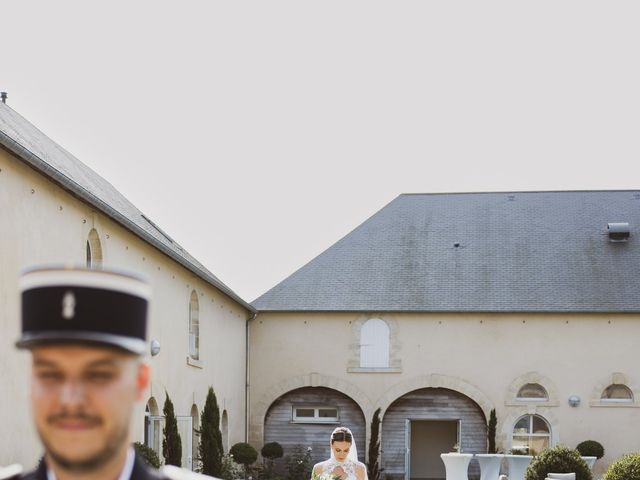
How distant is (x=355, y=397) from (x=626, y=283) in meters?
8.11

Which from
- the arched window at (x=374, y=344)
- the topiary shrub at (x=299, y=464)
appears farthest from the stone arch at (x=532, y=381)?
the topiary shrub at (x=299, y=464)

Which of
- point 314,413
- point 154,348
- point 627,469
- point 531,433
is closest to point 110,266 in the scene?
point 154,348

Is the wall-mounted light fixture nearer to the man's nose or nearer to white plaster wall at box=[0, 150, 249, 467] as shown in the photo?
white plaster wall at box=[0, 150, 249, 467]

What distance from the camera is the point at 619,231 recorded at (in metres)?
31.5

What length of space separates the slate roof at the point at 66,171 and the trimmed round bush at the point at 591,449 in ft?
31.5

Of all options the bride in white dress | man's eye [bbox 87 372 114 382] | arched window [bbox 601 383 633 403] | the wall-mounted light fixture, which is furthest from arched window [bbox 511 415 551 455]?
man's eye [bbox 87 372 114 382]

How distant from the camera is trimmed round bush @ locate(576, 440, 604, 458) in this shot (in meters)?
28.1

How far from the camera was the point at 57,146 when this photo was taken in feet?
72.6

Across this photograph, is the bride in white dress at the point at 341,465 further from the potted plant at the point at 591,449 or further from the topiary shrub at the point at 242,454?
the potted plant at the point at 591,449

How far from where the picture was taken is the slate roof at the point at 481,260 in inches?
1187

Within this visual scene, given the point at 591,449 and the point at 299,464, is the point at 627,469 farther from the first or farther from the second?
the point at 299,464

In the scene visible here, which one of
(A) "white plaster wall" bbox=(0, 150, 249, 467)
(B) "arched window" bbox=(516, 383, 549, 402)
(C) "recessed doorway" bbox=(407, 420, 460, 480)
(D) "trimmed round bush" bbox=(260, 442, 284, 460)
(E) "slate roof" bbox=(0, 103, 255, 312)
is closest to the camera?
(A) "white plaster wall" bbox=(0, 150, 249, 467)

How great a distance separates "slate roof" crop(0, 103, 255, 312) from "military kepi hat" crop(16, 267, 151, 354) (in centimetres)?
1102

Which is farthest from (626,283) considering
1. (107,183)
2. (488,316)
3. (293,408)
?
(107,183)
